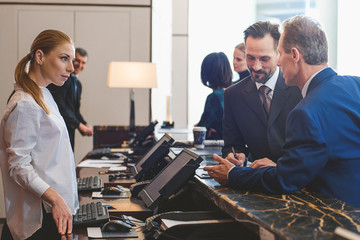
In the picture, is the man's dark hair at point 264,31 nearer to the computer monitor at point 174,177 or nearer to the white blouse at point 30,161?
the computer monitor at point 174,177

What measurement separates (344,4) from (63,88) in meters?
5.42

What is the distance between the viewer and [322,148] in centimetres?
142

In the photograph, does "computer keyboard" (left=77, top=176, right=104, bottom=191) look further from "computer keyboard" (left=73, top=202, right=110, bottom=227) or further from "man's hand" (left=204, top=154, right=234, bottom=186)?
"man's hand" (left=204, top=154, right=234, bottom=186)

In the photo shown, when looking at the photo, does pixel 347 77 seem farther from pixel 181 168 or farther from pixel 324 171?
pixel 181 168

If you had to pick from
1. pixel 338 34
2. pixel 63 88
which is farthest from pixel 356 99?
pixel 338 34

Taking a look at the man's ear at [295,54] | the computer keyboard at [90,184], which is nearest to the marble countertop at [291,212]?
the man's ear at [295,54]

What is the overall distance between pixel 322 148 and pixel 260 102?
878mm

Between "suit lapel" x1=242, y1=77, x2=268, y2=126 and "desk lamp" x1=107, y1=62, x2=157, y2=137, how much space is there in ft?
9.19

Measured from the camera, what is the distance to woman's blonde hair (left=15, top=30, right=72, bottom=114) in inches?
68.4

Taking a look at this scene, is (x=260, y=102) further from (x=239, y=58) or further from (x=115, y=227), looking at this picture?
(x=239, y=58)

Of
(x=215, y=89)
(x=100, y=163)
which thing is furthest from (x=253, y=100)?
(x=100, y=163)

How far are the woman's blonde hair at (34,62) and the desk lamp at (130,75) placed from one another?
310 centimetres

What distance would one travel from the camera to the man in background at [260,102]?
2146 millimetres

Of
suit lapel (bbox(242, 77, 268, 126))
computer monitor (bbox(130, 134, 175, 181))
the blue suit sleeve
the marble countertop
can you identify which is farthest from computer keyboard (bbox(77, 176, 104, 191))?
the blue suit sleeve
